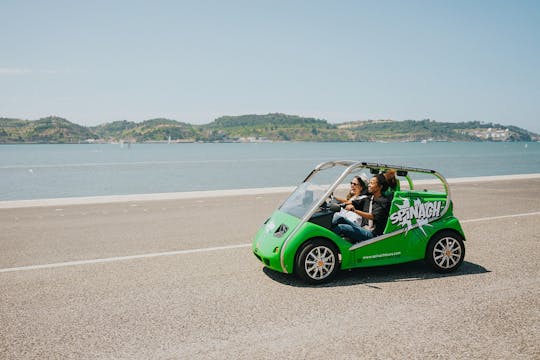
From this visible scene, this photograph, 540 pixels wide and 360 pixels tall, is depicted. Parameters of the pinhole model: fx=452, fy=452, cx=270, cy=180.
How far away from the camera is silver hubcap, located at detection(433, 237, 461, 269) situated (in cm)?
657

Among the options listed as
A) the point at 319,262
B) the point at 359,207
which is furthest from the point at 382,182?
the point at 319,262

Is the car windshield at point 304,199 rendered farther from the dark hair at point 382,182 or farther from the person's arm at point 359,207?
the dark hair at point 382,182

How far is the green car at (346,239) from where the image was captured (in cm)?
600

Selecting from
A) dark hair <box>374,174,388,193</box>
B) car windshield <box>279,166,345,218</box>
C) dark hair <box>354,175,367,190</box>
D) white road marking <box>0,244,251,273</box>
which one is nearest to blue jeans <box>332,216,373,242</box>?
car windshield <box>279,166,345,218</box>

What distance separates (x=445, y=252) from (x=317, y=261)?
78.9 inches

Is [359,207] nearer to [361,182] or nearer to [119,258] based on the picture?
[361,182]

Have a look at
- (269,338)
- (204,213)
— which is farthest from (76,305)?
(204,213)

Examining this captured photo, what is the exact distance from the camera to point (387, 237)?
6379 millimetres

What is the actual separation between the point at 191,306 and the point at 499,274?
14.4ft

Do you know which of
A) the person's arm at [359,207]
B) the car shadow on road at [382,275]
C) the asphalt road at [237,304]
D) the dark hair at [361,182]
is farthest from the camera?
the dark hair at [361,182]

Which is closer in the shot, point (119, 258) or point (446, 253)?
point (446, 253)

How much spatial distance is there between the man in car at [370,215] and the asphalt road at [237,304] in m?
0.64

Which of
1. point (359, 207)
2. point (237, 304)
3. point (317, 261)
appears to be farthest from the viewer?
point (359, 207)

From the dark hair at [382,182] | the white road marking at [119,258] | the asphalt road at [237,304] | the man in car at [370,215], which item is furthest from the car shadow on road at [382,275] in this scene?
the white road marking at [119,258]
